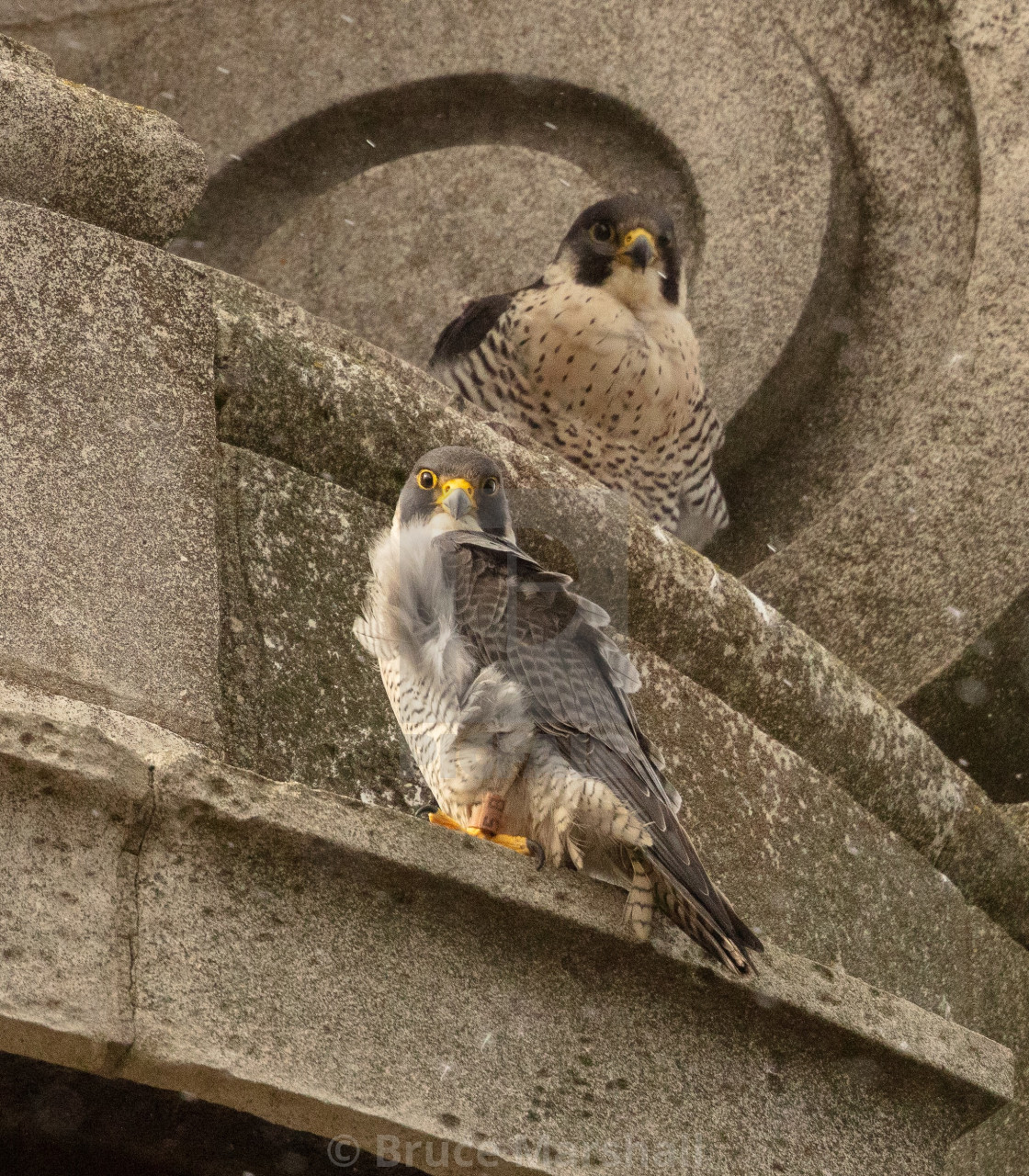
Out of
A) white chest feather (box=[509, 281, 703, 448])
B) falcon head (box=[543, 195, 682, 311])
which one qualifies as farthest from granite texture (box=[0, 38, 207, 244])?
falcon head (box=[543, 195, 682, 311])

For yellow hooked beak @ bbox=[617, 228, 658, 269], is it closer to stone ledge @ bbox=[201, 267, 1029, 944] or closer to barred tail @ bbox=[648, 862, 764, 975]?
stone ledge @ bbox=[201, 267, 1029, 944]

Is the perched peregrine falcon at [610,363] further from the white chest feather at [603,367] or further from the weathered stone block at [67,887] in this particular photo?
the weathered stone block at [67,887]

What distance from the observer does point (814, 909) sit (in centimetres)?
329

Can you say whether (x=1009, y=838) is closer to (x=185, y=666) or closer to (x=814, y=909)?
(x=814, y=909)

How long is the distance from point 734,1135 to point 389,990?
63 cm

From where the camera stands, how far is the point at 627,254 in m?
4.68

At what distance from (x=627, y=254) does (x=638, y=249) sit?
36 millimetres

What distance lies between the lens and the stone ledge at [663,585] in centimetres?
306


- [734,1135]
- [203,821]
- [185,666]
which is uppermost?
[185,666]

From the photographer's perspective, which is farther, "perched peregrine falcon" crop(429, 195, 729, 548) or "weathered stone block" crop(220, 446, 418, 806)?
"perched peregrine falcon" crop(429, 195, 729, 548)

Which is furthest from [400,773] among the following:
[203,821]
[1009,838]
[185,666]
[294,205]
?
[294,205]

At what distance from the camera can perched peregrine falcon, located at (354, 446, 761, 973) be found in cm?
242

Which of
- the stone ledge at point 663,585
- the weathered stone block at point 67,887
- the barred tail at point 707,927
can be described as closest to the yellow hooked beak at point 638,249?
the stone ledge at point 663,585

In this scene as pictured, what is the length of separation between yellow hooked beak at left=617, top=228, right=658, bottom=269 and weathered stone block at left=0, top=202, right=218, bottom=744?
1.92 meters
